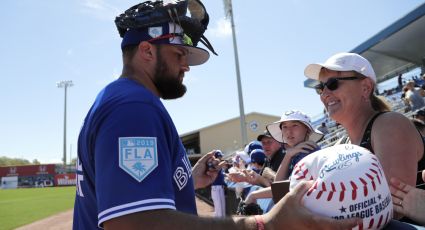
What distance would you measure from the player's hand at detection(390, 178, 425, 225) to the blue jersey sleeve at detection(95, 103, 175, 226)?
1185mm

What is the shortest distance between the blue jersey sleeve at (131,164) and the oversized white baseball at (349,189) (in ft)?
2.00

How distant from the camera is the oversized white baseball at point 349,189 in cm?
147

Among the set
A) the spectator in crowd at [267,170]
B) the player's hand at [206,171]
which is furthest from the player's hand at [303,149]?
the player's hand at [206,171]

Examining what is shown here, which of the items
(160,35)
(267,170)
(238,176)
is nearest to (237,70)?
(267,170)

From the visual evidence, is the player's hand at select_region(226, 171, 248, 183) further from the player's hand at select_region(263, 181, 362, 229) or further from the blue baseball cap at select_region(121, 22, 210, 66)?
the player's hand at select_region(263, 181, 362, 229)

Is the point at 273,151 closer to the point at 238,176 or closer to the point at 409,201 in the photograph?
the point at 238,176

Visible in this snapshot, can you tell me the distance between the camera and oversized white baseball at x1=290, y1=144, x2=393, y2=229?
1.47 metres

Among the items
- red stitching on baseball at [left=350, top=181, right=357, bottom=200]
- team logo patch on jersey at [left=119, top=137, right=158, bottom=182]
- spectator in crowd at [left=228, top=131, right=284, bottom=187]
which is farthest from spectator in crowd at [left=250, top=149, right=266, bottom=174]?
team logo patch on jersey at [left=119, top=137, right=158, bottom=182]

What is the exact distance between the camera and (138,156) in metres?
1.43

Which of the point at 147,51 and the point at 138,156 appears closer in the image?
the point at 138,156

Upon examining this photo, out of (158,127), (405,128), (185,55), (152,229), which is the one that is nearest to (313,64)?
(405,128)

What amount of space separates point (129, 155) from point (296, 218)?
68 centimetres

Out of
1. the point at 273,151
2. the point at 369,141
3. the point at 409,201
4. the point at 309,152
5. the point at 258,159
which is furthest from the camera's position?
the point at 258,159

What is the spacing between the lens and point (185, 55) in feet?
6.98
